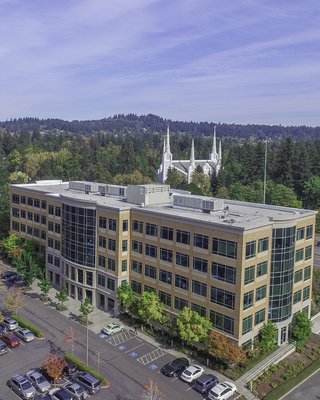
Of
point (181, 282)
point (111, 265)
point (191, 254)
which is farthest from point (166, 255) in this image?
point (111, 265)

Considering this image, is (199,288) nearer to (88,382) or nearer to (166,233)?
(166,233)

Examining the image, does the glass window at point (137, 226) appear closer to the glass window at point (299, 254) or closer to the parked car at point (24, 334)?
the parked car at point (24, 334)

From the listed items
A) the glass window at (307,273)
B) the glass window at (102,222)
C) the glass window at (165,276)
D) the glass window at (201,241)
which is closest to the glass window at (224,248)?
the glass window at (201,241)

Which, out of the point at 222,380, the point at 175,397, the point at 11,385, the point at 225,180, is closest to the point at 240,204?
the point at 222,380

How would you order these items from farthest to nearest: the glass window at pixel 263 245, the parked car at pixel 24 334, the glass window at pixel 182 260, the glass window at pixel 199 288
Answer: the parked car at pixel 24 334 → the glass window at pixel 182 260 → the glass window at pixel 199 288 → the glass window at pixel 263 245

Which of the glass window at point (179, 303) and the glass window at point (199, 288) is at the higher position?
the glass window at point (199, 288)

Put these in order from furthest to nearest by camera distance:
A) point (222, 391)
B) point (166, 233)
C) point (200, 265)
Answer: point (166, 233)
point (200, 265)
point (222, 391)

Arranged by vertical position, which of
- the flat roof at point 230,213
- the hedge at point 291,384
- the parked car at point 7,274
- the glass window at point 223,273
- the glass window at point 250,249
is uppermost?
the flat roof at point 230,213
